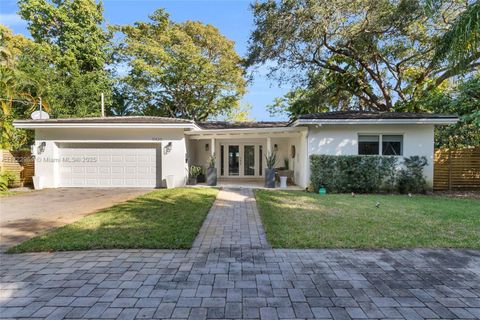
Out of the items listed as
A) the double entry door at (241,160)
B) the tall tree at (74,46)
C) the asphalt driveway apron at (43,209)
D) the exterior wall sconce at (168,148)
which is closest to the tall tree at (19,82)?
the tall tree at (74,46)

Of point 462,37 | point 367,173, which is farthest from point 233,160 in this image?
point 462,37

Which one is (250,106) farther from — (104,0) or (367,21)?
(367,21)

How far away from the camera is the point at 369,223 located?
6.27 metres

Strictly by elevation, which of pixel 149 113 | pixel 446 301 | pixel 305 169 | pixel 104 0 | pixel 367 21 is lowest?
pixel 446 301

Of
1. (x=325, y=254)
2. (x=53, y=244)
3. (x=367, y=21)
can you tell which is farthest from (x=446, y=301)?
(x=367, y=21)

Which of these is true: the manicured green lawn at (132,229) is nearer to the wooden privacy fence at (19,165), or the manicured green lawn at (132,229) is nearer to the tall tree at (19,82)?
the wooden privacy fence at (19,165)

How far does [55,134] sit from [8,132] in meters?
3.86

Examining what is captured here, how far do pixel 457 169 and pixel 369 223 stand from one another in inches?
340

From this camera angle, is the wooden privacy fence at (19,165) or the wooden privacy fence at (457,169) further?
the wooden privacy fence at (19,165)

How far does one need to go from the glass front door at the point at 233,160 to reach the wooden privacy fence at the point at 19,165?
984 centimetres

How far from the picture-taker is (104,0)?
23.5 meters

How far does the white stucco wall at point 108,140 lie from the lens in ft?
42.3

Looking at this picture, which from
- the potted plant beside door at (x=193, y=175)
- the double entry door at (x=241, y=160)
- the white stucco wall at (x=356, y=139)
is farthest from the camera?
the double entry door at (x=241, y=160)

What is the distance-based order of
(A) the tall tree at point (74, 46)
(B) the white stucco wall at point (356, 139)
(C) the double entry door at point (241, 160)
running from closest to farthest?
1. (B) the white stucco wall at point (356, 139)
2. (C) the double entry door at point (241, 160)
3. (A) the tall tree at point (74, 46)
